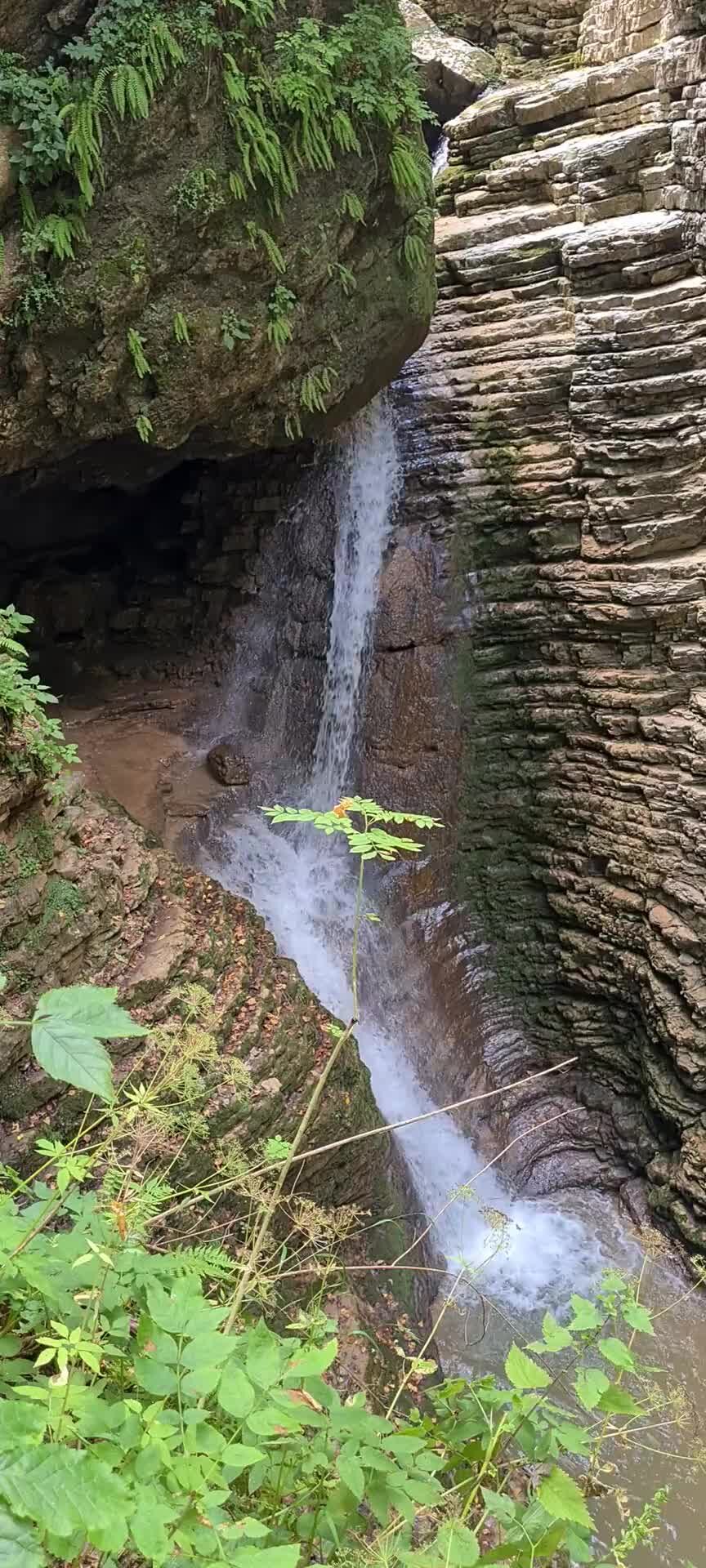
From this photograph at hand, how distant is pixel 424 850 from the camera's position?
795cm

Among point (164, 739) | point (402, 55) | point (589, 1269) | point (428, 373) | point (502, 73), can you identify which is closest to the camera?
point (402, 55)

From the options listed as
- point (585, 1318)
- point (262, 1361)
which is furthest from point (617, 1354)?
point (262, 1361)

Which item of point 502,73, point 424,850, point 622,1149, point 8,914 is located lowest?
point 622,1149

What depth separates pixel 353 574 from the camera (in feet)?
27.8

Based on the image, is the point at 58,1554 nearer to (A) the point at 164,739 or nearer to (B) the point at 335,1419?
(B) the point at 335,1419

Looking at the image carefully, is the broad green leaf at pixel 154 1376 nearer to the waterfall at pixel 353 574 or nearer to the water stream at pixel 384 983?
the water stream at pixel 384 983

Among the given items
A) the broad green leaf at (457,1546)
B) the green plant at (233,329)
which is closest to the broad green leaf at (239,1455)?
the broad green leaf at (457,1546)

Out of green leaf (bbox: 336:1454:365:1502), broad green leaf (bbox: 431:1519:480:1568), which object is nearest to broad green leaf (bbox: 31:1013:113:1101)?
green leaf (bbox: 336:1454:365:1502)

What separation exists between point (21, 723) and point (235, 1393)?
11.1ft

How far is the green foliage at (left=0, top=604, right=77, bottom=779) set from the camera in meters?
4.17

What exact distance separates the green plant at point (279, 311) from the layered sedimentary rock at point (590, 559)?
7.80 feet

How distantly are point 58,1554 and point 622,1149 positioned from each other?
7.20 metres

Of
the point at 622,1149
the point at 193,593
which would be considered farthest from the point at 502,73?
the point at 622,1149

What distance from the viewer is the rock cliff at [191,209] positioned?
4.79 m
